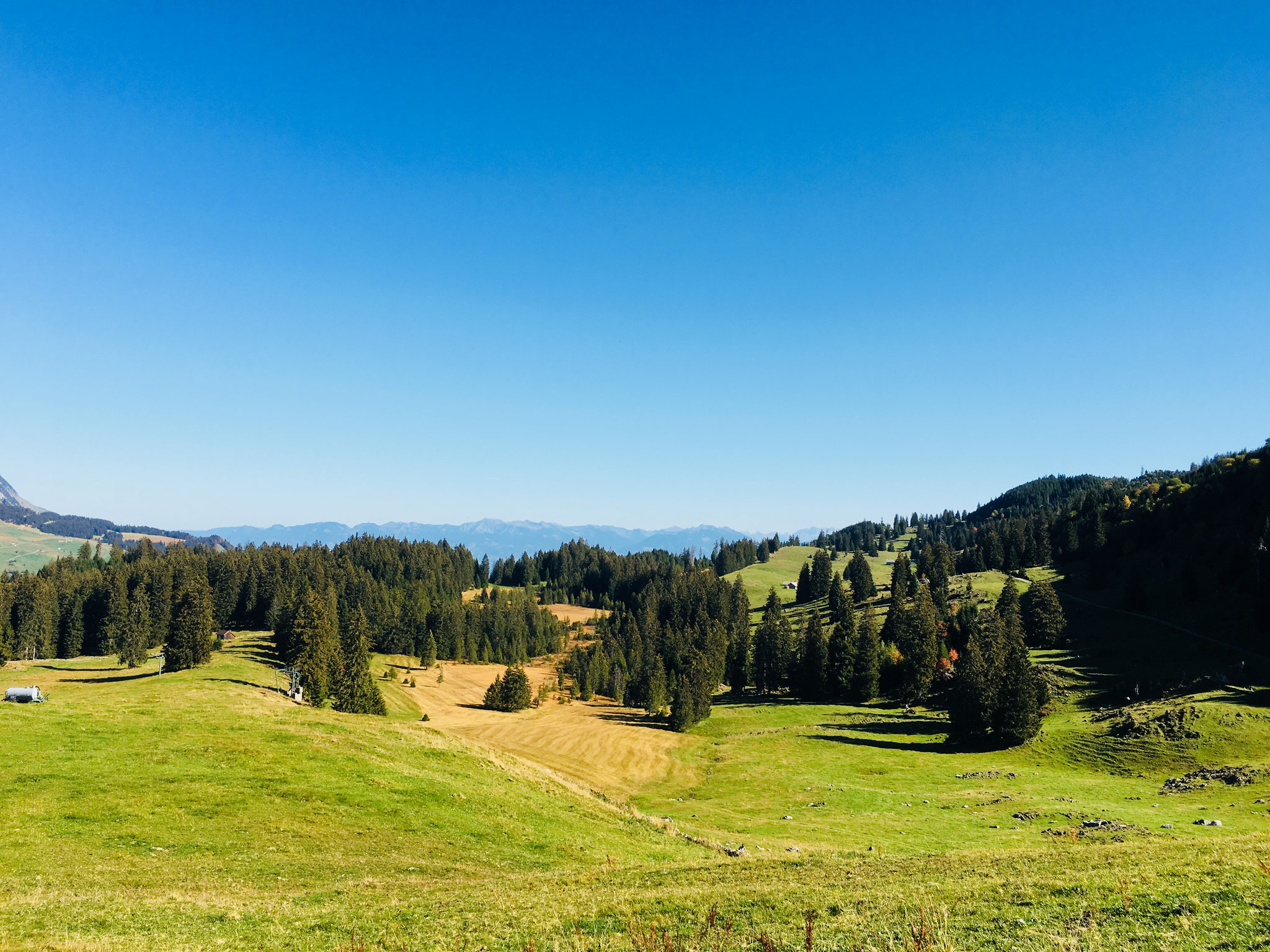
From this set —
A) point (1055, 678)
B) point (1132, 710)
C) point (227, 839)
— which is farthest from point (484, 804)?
point (1055, 678)

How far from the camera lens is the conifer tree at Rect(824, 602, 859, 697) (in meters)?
120

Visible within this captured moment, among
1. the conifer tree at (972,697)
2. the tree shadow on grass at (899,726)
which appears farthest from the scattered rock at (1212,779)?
the tree shadow on grass at (899,726)

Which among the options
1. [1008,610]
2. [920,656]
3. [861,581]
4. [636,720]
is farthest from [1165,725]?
[861,581]

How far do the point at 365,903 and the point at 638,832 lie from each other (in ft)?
78.6

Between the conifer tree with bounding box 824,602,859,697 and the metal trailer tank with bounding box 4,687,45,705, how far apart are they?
382 ft

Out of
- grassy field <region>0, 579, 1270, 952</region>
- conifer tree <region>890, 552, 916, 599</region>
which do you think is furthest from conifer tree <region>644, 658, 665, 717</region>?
conifer tree <region>890, 552, 916, 599</region>

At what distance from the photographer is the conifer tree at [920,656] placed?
11044 cm

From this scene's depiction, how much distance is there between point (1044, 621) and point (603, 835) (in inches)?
4464

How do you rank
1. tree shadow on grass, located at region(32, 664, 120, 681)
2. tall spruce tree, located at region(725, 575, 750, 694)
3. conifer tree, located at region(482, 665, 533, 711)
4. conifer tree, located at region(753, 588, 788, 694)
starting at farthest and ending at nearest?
tall spruce tree, located at region(725, 575, 750, 694) < conifer tree, located at region(753, 588, 788, 694) < conifer tree, located at region(482, 665, 533, 711) < tree shadow on grass, located at region(32, 664, 120, 681)

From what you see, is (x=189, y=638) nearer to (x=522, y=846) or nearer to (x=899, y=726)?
(x=522, y=846)

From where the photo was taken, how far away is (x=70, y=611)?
5664 inches

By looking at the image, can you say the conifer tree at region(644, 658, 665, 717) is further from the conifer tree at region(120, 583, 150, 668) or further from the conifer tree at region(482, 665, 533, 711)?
the conifer tree at region(120, 583, 150, 668)

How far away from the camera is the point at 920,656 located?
110250 mm

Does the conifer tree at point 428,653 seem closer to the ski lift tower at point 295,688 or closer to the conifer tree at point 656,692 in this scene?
the conifer tree at point 656,692
